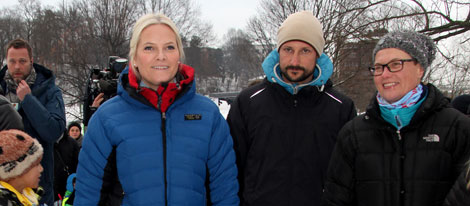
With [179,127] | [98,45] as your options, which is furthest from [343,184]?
[98,45]

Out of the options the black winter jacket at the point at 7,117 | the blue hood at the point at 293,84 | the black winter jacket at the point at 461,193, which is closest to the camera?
the black winter jacket at the point at 461,193

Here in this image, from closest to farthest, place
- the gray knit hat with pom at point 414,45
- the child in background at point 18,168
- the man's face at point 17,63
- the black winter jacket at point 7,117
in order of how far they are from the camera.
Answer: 1. the gray knit hat with pom at point 414,45
2. the child in background at point 18,168
3. the black winter jacket at point 7,117
4. the man's face at point 17,63

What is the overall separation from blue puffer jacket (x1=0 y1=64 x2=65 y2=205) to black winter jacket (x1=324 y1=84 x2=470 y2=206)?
261cm

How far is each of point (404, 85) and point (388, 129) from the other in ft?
0.88

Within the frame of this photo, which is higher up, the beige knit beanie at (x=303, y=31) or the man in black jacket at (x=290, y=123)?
the beige knit beanie at (x=303, y=31)

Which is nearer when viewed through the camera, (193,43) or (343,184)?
(343,184)

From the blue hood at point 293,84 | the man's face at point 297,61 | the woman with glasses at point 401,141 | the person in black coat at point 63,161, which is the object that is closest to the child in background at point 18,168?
the blue hood at point 293,84

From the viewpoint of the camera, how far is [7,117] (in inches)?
108

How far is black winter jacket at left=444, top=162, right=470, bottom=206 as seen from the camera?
139 cm

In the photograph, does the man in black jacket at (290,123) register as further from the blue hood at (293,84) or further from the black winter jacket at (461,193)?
the black winter jacket at (461,193)

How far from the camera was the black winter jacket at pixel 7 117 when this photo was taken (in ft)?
8.97

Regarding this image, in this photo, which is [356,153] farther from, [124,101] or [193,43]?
[193,43]

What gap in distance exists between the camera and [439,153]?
1.81 metres

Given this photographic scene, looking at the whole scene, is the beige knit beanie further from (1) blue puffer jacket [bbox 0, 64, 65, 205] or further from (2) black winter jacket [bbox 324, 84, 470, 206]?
(1) blue puffer jacket [bbox 0, 64, 65, 205]
